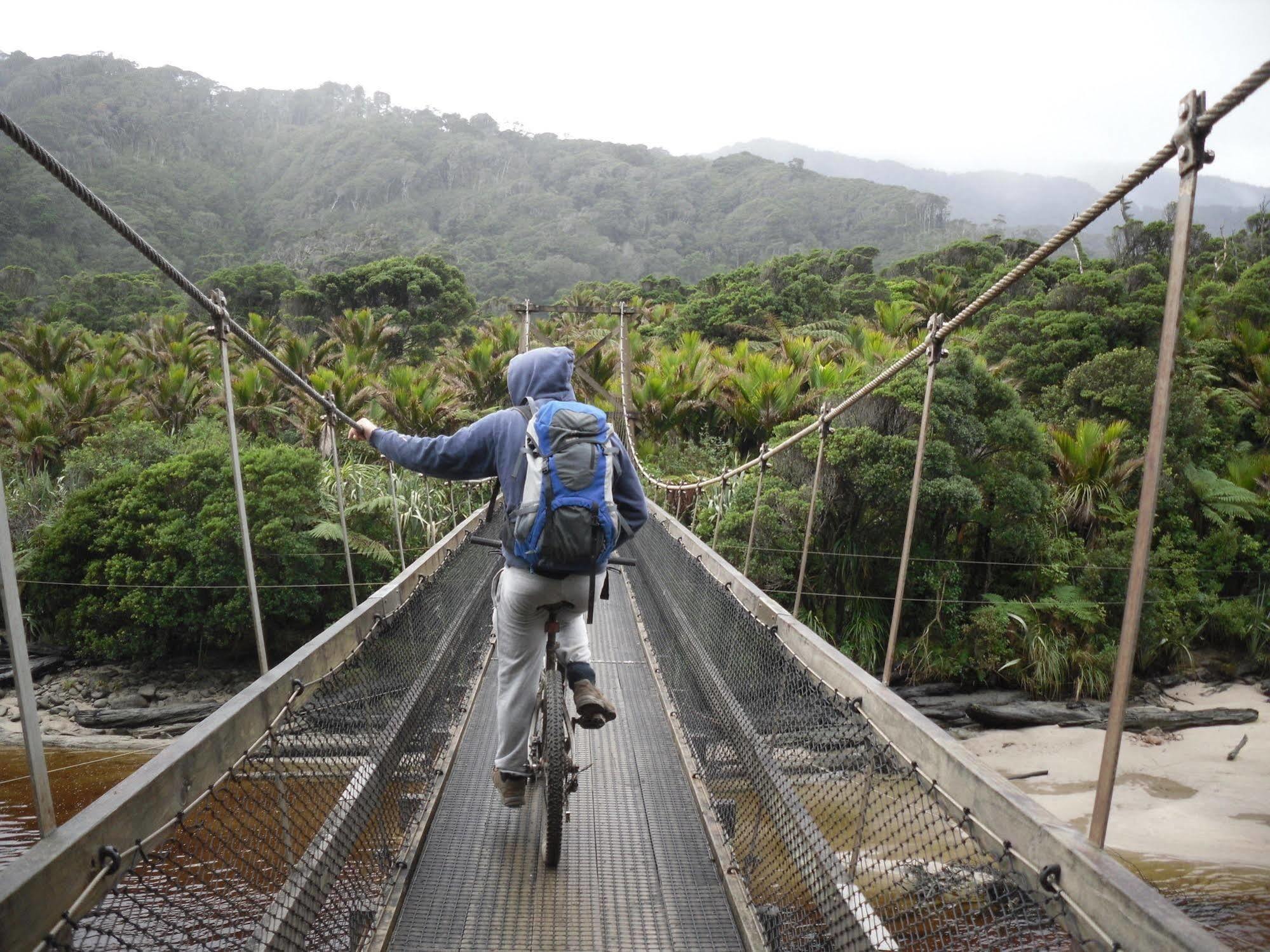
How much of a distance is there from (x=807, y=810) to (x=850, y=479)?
7424mm

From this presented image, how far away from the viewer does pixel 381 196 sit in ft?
239

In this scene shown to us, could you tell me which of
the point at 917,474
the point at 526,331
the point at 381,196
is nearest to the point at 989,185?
the point at 381,196

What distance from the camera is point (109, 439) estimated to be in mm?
11062

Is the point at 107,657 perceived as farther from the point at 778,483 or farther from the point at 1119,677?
the point at 1119,677

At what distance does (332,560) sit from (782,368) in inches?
238

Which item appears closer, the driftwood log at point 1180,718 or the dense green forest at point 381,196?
the driftwood log at point 1180,718

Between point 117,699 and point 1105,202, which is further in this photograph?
point 117,699

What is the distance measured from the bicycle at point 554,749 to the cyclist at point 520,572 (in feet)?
0.11

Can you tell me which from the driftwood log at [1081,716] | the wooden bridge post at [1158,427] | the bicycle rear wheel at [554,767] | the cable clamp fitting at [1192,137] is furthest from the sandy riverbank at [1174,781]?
the cable clamp fitting at [1192,137]

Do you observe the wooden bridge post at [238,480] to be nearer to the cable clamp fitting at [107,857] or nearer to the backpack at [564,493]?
the backpack at [564,493]

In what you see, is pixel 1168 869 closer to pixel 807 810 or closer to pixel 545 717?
pixel 807 810

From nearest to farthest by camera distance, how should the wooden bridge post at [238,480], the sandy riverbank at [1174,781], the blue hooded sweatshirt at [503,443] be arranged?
the wooden bridge post at [238,480], the blue hooded sweatshirt at [503,443], the sandy riverbank at [1174,781]

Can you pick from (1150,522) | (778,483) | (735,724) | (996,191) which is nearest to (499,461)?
(735,724)

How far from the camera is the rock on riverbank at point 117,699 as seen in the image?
983 centimetres
